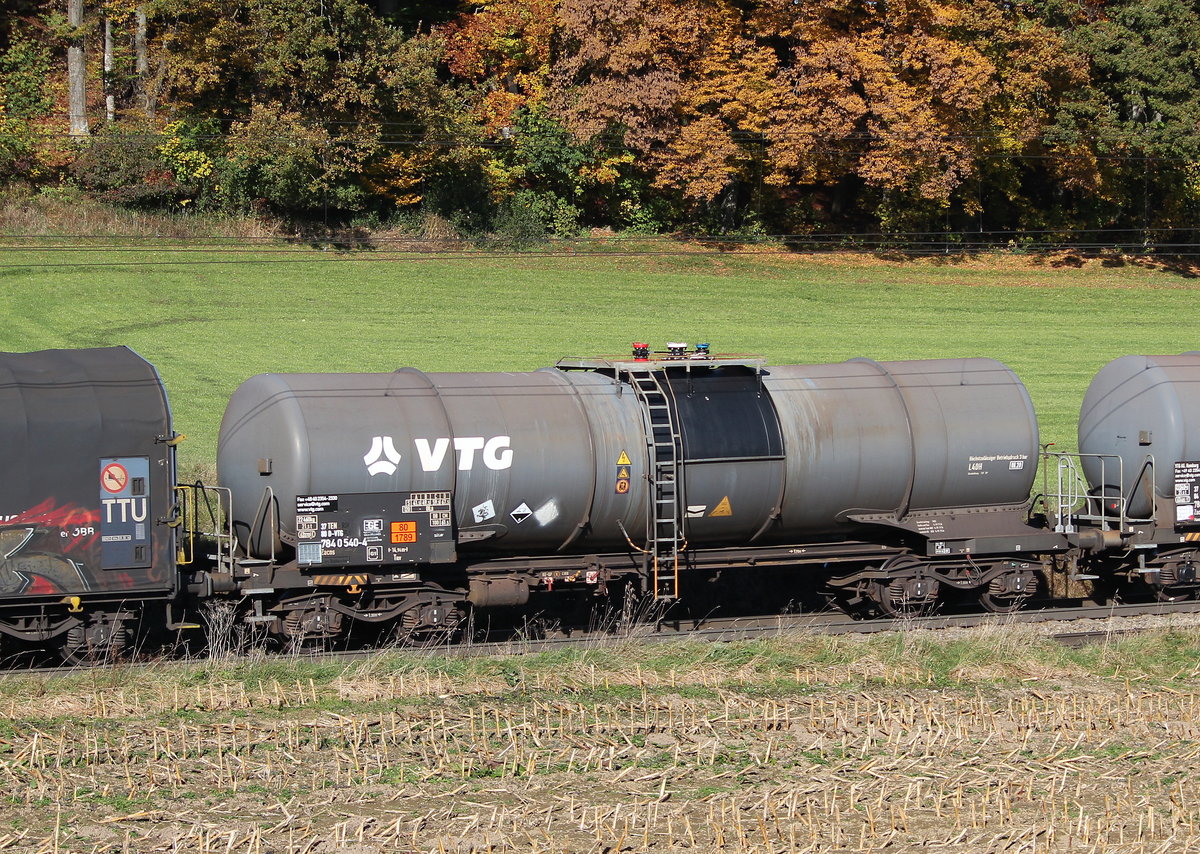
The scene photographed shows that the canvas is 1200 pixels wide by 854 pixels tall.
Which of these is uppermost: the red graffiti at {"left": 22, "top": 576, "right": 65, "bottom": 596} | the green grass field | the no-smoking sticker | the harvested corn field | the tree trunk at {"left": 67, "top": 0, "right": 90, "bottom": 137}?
the tree trunk at {"left": 67, "top": 0, "right": 90, "bottom": 137}

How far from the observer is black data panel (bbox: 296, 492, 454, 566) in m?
17.1

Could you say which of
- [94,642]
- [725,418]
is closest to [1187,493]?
[725,418]

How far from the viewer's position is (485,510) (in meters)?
17.8

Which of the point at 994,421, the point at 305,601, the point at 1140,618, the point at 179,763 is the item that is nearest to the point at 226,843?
the point at 179,763

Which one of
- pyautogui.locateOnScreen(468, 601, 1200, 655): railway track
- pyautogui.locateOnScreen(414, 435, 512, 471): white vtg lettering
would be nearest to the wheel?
pyautogui.locateOnScreen(468, 601, 1200, 655): railway track

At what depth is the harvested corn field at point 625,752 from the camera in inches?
436

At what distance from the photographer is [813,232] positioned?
5784 centimetres

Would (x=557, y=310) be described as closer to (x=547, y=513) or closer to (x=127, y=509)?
(x=547, y=513)

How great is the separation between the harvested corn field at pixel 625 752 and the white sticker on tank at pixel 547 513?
190cm

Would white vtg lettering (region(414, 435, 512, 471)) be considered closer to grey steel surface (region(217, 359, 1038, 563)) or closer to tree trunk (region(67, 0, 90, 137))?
grey steel surface (region(217, 359, 1038, 563))

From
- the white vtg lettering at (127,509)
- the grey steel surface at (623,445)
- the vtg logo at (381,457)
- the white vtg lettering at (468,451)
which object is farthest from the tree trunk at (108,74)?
the white vtg lettering at (468,451)

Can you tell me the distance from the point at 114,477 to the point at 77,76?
4172 cm

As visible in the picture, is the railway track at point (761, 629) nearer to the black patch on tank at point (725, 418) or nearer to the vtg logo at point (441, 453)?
the vtg logo at point (441, 453)

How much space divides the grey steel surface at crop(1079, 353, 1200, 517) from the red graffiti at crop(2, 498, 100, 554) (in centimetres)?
1511
